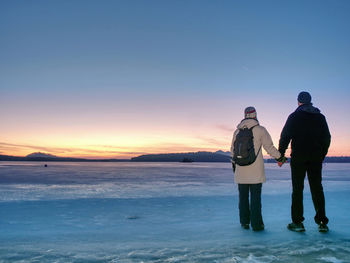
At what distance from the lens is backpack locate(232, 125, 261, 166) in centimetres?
386

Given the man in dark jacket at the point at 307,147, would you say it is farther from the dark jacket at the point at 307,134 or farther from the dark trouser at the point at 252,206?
the dark trouser at the point at 252,206

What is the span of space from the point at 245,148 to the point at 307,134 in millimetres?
860

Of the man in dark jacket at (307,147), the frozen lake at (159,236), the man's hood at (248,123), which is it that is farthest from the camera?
the man's hood at (248,123)

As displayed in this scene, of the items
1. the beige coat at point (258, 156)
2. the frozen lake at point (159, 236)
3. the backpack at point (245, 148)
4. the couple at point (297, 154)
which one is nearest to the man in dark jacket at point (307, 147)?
the couple at point (297, 154)

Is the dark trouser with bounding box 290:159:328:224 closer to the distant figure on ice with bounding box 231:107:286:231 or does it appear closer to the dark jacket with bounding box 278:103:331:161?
the dark jacket with bounding box 278:103:331:161

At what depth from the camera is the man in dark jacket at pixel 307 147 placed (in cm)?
383

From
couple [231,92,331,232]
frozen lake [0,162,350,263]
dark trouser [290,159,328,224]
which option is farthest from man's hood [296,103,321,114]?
frozen lake [0,162,350,263]

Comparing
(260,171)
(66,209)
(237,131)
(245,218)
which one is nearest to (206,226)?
(245,218)

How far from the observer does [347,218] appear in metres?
4.70

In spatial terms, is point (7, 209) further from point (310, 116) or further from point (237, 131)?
point (310, 116)

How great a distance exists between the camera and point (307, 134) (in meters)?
3.86

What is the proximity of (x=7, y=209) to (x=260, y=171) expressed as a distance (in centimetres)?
479

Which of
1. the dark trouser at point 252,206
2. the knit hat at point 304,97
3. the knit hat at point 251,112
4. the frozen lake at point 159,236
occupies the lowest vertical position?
the frozen lake at point 159,236

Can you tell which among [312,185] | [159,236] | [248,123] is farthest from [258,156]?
[159,236]
